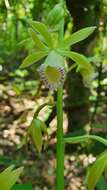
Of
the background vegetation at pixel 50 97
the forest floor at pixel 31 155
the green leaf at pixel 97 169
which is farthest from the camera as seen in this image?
the forest floor at pixel 31 155

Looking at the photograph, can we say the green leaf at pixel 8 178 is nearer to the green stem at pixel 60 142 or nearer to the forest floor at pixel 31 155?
the green stem at pixel 60 142

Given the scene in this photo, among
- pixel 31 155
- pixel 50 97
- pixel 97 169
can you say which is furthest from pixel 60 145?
pixel 31 155

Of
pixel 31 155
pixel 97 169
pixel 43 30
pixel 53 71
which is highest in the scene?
pixel 43 30

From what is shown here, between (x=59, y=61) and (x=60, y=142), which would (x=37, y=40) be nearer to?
(x=59, y=61)

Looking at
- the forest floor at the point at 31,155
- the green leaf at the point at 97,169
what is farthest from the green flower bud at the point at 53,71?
the forest floor at the point at 31,155

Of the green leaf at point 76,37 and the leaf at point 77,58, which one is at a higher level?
the green leaf at point 76,37

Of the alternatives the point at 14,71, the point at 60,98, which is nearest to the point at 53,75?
the point at 60,98
